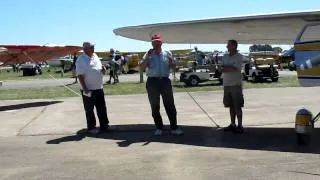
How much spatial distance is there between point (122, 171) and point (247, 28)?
168 inches

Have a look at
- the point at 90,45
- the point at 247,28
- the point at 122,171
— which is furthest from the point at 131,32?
the point at 122,171

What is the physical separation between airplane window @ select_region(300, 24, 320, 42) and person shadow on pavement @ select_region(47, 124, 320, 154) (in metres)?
1.56

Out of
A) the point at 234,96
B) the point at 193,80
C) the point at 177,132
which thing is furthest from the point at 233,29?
the point at 193,80

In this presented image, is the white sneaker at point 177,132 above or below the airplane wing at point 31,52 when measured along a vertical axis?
below

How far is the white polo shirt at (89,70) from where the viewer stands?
31.4 feet

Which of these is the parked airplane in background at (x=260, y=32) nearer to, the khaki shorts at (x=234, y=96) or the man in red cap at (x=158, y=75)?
the man in red cap at (x=158, y=75)

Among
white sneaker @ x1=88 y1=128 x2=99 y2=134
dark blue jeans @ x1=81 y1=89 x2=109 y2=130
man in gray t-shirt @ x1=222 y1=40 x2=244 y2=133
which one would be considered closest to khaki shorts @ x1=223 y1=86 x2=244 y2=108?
man in gray t-shirt @ x1=222 y1=40 x2=244 y2=133

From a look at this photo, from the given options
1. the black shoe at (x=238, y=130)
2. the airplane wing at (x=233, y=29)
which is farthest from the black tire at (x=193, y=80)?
the black shoe at (x=238, y=130)

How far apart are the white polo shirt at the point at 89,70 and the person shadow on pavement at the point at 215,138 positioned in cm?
92

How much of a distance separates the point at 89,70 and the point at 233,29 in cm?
275

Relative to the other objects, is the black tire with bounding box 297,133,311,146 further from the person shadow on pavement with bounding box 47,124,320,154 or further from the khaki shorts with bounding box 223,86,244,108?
the khaki shorts with bounding box 223,86,244,108

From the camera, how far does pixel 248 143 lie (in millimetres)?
8102

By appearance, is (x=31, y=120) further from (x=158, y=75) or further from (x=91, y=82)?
(x=158, y=75)

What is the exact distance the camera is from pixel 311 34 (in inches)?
319
